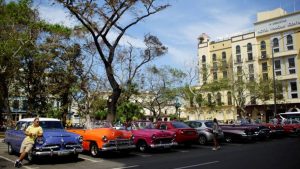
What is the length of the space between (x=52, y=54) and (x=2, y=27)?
251 inches

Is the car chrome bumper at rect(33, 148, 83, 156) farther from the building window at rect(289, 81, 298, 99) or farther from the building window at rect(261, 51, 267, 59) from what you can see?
the building window at rect(261, 51, 267, 59)

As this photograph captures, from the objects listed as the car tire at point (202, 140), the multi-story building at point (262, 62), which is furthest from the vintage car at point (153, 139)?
the multi-story building at point (262, 62)

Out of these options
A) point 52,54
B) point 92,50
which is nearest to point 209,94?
point 92,50

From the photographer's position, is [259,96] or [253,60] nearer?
[259,96]

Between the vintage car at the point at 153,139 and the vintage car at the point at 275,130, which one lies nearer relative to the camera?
the vintage car at the point at 153,139

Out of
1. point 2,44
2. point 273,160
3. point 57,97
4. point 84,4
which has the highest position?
point 84,4

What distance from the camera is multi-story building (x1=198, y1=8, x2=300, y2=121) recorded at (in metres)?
57.6

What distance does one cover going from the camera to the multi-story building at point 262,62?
5759cm

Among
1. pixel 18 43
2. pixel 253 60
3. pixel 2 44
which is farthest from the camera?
pixel 253 60

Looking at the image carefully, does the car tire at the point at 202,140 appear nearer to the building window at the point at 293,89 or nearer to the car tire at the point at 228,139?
the car tire at the point at 228,139

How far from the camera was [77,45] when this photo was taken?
3684cm

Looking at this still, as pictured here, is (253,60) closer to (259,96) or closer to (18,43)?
(259,96)

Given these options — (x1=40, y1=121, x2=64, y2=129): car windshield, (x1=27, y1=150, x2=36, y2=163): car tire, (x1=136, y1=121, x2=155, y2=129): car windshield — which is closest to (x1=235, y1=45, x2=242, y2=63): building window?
(x1=136, y1=121, x2=155, y2=129): car windshield

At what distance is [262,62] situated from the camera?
207 ft
